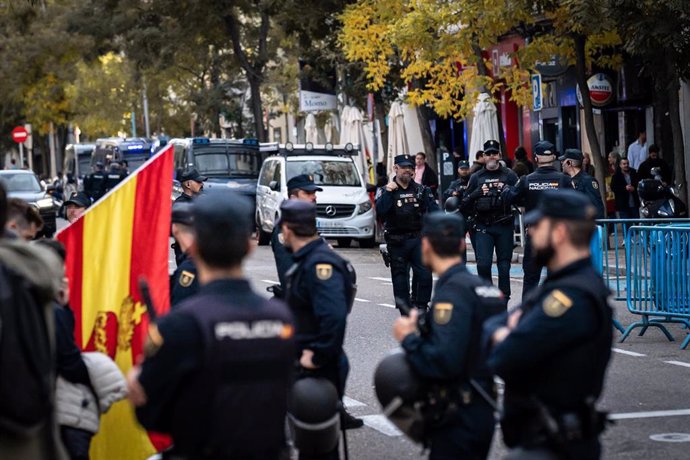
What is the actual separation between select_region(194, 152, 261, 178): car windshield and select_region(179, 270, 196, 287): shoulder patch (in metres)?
25.5

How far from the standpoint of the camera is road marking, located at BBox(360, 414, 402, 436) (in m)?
9.94

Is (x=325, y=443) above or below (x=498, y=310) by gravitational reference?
below

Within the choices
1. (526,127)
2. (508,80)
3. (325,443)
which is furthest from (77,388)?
(526,127)

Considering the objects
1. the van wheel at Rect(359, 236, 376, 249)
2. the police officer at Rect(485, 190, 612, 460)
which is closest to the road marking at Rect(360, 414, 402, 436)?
the police officer at Rect(485, 190, 612, 460)

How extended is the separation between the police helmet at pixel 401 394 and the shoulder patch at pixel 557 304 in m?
0.96

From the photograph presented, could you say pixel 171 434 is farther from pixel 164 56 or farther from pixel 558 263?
pixel 164 56

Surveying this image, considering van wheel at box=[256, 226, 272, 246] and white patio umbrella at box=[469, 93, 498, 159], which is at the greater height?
white patio umbrella at box=[469, 93, 498, 159]

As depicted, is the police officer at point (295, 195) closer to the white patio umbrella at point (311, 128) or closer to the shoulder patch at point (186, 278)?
the shoulder patch at point (186, 278)

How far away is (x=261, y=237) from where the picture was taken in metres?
31.2

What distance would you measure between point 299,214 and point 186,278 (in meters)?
0.87

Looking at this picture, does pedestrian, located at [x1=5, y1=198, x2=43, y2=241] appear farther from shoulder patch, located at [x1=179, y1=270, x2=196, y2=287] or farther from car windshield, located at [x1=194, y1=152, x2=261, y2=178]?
car windshield, located at [x1=194, y1=152, x2=261, y2=178]

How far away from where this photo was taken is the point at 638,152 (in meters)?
28.9

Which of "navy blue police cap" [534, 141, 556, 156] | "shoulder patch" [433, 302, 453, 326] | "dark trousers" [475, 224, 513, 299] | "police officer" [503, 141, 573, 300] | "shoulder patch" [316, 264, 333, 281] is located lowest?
"dark trousers" [475, 224, 513, 299]

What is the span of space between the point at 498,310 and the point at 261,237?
82.5 ft
